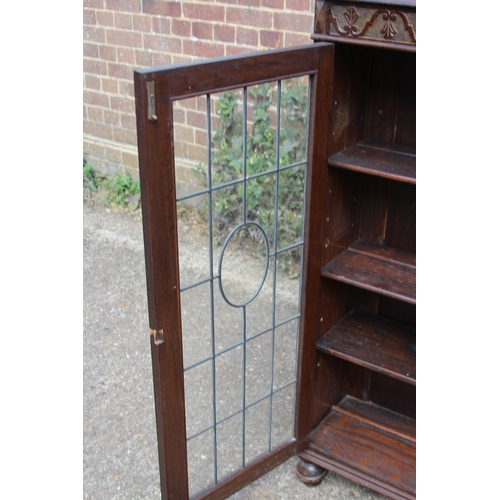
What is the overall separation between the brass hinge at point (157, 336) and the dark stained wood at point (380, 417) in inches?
45.6

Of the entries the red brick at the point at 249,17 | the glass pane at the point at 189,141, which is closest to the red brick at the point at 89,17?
the glass pane at the point at 189,141

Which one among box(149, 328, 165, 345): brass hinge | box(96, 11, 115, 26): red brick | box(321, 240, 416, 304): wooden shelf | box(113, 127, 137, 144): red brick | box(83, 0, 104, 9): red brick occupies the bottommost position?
box(149, 328, 165, 345): brass hinge

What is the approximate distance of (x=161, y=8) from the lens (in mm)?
4332

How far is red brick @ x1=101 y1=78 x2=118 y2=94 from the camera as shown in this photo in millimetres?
4941

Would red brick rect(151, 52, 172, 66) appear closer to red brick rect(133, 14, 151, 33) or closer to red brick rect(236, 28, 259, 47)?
red brick rect(133, 14, 151, 33)

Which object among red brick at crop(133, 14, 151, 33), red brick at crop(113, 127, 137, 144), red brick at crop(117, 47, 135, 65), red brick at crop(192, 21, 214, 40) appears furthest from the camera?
red brick at crop(113, 127, 137, 144)

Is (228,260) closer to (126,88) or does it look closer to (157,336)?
(126,88)

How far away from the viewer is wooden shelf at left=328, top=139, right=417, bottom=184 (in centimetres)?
208

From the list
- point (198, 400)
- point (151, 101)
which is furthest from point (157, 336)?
point (198, 400)

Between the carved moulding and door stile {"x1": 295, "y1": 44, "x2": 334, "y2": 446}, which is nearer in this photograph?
the carved moulding

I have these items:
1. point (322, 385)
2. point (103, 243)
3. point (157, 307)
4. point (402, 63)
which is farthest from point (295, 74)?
point (103, 243)

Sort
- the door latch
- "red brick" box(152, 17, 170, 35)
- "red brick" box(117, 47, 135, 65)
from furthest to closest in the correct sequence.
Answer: "red brick" box(117, 47, 135, 65), "red brick" box(152, 17, 170, 35), the door latch

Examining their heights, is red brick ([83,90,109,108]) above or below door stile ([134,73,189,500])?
above

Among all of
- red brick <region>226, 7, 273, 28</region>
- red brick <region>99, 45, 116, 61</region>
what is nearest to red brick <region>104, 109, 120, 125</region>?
red brick <region>99, 45, 116, 61</region>
